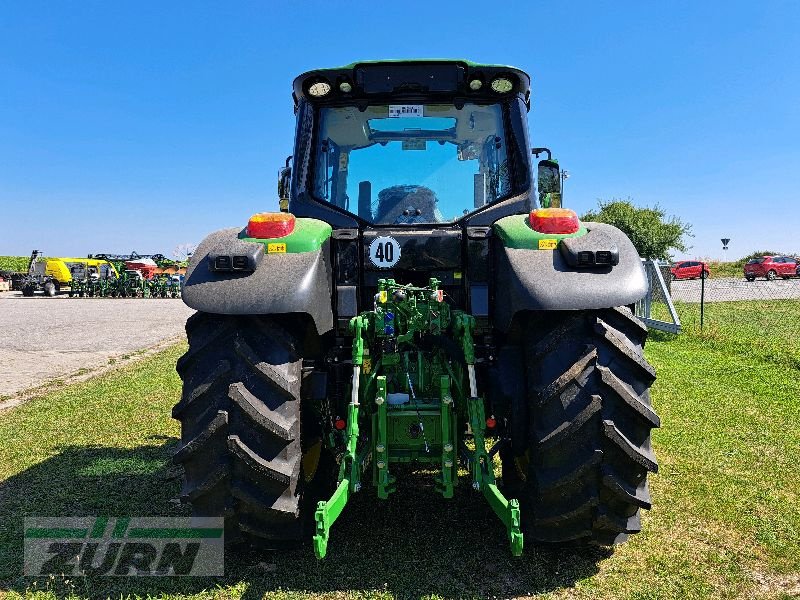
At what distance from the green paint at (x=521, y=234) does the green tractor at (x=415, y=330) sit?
0.03ft

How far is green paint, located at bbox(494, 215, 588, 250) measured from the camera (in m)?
3.31

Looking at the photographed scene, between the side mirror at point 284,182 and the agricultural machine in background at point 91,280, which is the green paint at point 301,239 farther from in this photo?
the agricultural machine in background at point 91,280

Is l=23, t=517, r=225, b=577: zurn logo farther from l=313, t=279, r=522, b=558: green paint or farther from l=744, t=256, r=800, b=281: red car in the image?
l=744, t=256, r=800, b=281: red car

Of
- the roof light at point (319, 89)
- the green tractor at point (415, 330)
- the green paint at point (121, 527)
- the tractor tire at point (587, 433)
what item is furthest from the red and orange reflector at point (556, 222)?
the green paint at point (121, 527)

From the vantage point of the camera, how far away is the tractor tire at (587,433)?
297 centimetres

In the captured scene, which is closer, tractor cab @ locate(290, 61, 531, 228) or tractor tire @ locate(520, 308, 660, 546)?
tractor tire @ locate(520, 308, 660, 546)

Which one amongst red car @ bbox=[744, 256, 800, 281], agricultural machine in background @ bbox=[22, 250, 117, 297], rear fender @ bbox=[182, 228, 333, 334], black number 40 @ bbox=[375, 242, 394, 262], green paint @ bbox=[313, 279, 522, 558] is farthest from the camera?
red car @ bbox=[744, 256, 800, 281]

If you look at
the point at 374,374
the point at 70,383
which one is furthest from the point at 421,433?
the point at 70,383

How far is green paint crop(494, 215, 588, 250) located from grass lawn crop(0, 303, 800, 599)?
163cm

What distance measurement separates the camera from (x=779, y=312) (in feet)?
56.3

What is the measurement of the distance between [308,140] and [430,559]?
260 cm

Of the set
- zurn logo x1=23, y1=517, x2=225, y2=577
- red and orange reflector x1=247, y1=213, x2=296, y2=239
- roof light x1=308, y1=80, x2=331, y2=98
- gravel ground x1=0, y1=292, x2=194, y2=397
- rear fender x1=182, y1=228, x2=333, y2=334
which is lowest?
zurn logo x1=23, y1=517, x2=225, y2=577

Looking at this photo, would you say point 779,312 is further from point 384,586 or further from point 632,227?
point 632,227

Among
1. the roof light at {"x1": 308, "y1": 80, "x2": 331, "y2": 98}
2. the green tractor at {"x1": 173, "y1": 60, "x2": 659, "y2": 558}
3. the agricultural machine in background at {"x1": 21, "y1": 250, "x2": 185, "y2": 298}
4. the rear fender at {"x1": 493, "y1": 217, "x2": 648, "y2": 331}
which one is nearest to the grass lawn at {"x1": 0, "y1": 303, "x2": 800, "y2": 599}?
the green tractor at {"x1": 173, "y1": 60, "x2": 659, "y2": 558}
